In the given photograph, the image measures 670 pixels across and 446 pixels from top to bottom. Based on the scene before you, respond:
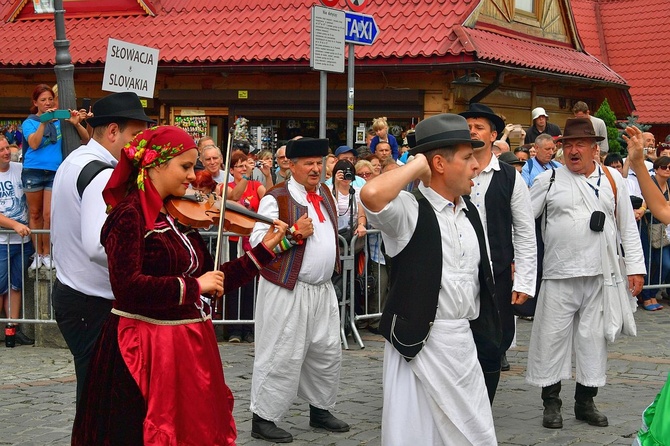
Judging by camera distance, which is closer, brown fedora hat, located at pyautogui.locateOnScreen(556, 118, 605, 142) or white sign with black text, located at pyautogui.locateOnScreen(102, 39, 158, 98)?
brown fedora hat, located at pyautogui.locateOnScreen(556, 118, 605, 142)

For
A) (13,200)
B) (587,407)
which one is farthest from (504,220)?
(13,200)

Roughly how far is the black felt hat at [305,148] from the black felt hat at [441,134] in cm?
198

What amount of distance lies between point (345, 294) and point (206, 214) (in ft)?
18.1

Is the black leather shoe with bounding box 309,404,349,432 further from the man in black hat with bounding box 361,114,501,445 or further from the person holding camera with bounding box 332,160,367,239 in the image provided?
the person holding camera with bounding box 332,160,367,239

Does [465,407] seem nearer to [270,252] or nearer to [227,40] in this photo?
[270,252]

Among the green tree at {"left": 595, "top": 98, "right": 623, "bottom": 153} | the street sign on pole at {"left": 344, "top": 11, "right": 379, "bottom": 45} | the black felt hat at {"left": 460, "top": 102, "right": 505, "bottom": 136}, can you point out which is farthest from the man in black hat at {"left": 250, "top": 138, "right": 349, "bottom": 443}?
the green tree at {"left": 595, "top": 98, "right": 623, "bottom": 153}

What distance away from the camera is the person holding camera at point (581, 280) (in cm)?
704

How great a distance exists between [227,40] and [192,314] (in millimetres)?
13781

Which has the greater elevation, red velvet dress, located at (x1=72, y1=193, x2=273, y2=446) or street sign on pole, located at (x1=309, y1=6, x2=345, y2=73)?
street sign on pole, located at (x1=309, y1=6, x2=345, y2=73)

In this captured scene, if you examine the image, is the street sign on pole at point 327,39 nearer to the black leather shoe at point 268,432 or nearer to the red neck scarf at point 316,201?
the red neck scarf at point 316,201

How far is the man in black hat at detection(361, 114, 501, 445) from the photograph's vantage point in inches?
191

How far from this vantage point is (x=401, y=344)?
16.0ft

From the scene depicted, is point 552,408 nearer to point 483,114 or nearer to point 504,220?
point 504,220

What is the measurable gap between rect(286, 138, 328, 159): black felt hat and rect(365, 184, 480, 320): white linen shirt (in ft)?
6.46
